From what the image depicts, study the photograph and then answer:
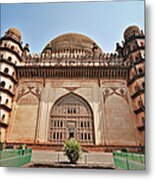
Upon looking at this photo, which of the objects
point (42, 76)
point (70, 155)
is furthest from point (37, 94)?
point (70, 155)

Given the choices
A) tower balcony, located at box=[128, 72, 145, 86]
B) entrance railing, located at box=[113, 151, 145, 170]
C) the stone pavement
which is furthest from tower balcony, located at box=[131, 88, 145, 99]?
the stone pavement

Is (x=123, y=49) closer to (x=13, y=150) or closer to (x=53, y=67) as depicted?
(x=53, y=67)

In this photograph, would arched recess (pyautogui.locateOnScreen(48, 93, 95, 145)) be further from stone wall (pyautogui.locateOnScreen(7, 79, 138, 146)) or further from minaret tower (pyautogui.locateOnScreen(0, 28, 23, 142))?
minaret tower (pyautogui.locateOnScreen(0, 28, 23, 142))

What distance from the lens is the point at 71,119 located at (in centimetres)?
464

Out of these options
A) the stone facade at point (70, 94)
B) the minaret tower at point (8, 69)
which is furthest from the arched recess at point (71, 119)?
the minaret tower at point (8, 69)

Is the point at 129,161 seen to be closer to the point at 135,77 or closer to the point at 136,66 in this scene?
the point at 135,77

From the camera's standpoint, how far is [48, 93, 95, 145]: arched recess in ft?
13.8

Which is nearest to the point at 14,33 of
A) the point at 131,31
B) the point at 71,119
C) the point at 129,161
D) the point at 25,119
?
the point at 25,119

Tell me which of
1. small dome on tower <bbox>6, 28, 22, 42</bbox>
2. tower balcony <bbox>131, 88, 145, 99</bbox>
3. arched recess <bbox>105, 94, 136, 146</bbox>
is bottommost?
arched recess <bbox>105, 94, 136, 146</bbox>

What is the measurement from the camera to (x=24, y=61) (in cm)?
529

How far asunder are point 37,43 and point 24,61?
124cm

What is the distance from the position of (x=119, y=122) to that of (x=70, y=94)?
1.20 metres

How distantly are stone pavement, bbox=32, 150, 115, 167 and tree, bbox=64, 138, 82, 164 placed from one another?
0.07 m

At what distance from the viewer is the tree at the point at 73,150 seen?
3.42m
